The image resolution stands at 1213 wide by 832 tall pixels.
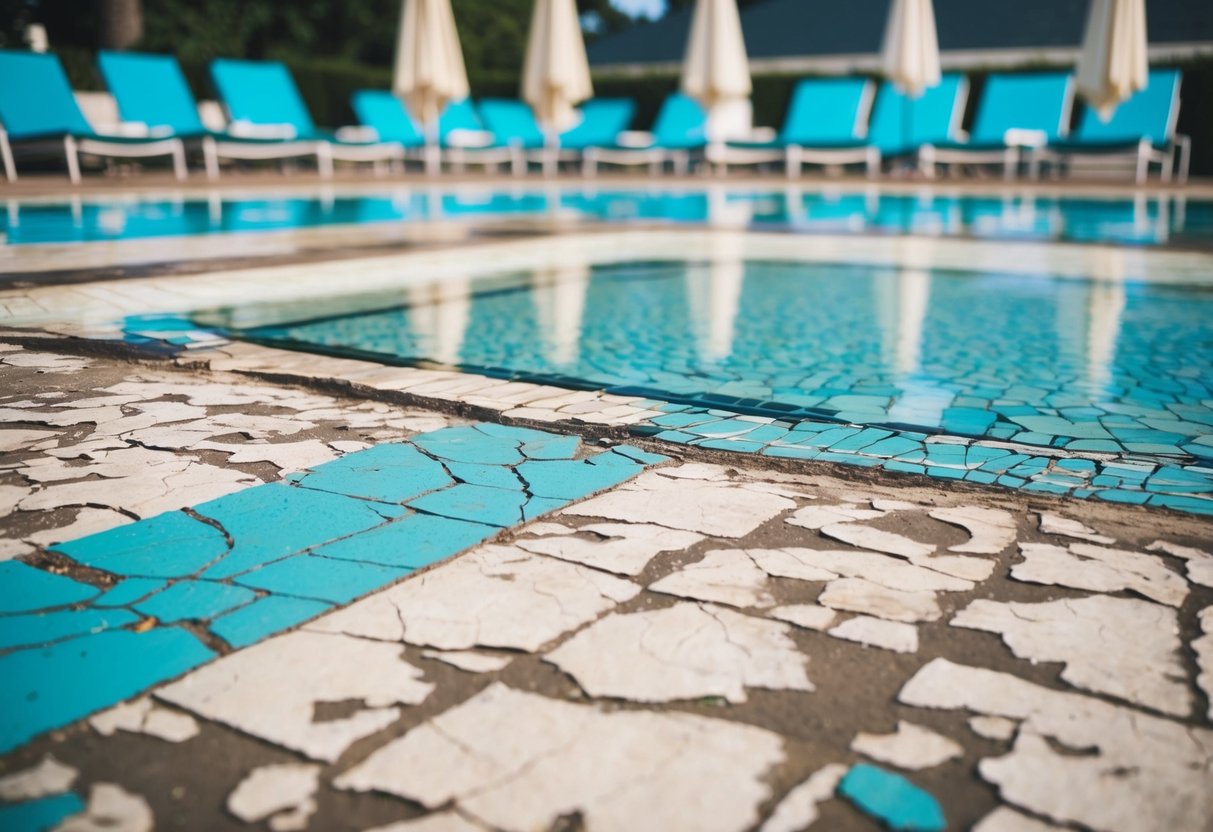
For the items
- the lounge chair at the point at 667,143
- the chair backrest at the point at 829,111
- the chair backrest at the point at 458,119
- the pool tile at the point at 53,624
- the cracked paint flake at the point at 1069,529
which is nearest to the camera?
the pool tile at the point at 53,624

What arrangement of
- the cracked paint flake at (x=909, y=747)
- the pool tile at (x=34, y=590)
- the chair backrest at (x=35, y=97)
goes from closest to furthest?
1. the cracked paint flake at (x=909, y=747)
2. the pool tile at (x=34, y=590)
3. the chair backrest at (x=35, y=97)

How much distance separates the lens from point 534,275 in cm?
641

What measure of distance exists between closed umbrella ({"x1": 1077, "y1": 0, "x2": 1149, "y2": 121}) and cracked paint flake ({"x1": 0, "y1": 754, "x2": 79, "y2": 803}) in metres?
14.9

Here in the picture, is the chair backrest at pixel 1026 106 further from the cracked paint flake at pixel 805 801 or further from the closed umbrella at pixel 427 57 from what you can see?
the cracked paint flake at pixel 805 801

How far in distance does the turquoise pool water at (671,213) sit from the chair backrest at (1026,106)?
9.67 feet

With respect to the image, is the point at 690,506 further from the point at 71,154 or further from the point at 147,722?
the point at 71,154

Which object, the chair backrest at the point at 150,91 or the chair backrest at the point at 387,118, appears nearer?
the chair backrest at the point at 150,91

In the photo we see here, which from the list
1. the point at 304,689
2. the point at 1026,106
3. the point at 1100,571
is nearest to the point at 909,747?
the point at 1100,571

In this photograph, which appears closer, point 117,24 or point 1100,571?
point 1100,571

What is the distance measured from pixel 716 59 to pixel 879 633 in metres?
14.5

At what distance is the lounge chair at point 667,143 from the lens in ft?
55.8

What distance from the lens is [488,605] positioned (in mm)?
1788

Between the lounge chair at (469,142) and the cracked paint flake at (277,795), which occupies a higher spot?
the lounge chair at (469,142)

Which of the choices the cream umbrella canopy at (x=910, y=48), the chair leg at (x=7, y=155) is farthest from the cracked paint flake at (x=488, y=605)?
the cream umbrella canopy at (x=910, y=48)
